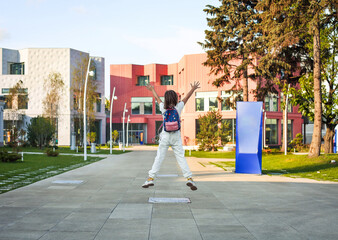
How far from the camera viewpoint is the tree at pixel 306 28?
18652mm

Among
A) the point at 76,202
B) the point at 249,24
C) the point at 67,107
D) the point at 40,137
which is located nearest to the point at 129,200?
the point at 76,202

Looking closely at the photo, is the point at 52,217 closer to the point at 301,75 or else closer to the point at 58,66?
the point at 301,75

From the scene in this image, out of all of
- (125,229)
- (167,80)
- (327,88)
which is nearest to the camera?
(125,229)

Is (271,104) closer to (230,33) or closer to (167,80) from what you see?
(167,80)

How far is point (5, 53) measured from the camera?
6188 cm

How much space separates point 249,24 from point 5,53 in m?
46.7

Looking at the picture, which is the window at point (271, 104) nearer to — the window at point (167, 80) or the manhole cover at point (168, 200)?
the window at point (167, 80)

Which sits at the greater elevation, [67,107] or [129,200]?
[67,107]

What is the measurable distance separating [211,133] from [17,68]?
39.6m

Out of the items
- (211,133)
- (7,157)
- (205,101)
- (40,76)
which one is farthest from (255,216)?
(40,76)

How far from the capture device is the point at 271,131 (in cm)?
A: 5616

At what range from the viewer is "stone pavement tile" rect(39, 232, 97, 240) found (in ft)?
14.8

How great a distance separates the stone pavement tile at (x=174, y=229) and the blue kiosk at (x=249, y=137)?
8.71 m

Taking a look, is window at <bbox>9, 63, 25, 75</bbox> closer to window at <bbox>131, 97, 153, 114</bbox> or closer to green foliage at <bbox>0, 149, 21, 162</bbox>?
window at <bbox>131, 97, 153, 114</bbox>
